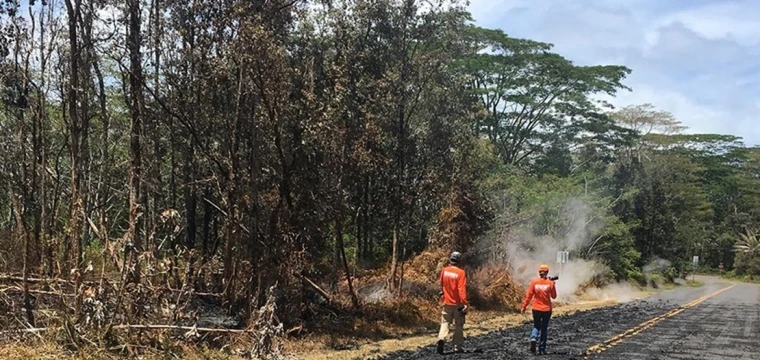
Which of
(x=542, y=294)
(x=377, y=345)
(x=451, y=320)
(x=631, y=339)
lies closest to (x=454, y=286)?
(x=451, y=320)

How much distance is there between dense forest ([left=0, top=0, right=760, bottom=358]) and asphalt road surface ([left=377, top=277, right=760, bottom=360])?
4895 millimetres

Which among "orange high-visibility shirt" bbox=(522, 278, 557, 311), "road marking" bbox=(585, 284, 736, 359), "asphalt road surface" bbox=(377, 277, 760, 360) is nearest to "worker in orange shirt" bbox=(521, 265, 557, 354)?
"orange high-visibility shirt" bbox=(522, 278, 557, 311)

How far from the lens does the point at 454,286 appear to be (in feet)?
40.5

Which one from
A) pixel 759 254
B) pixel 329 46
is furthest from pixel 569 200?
pixel 759 254

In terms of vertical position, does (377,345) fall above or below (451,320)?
below

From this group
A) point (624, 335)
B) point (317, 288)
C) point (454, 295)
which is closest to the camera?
point (454, 295)

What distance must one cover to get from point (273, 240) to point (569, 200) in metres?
25.0

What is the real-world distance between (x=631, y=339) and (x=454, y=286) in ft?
21.7

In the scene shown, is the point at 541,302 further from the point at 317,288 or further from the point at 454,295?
the point at 317,288

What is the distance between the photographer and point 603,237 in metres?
43.4

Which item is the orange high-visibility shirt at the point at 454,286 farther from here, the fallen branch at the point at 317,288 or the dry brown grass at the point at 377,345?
the fallen branch at the point at 317,288

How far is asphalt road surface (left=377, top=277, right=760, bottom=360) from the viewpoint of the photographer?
13.3 metres

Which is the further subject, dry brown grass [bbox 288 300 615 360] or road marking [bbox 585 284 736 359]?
dry brown grass [bbox 288 300 615 360]

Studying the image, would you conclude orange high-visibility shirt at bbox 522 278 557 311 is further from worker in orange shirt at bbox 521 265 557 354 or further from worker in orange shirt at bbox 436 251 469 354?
worker in orange shirt at bbox 436 251 469 354
